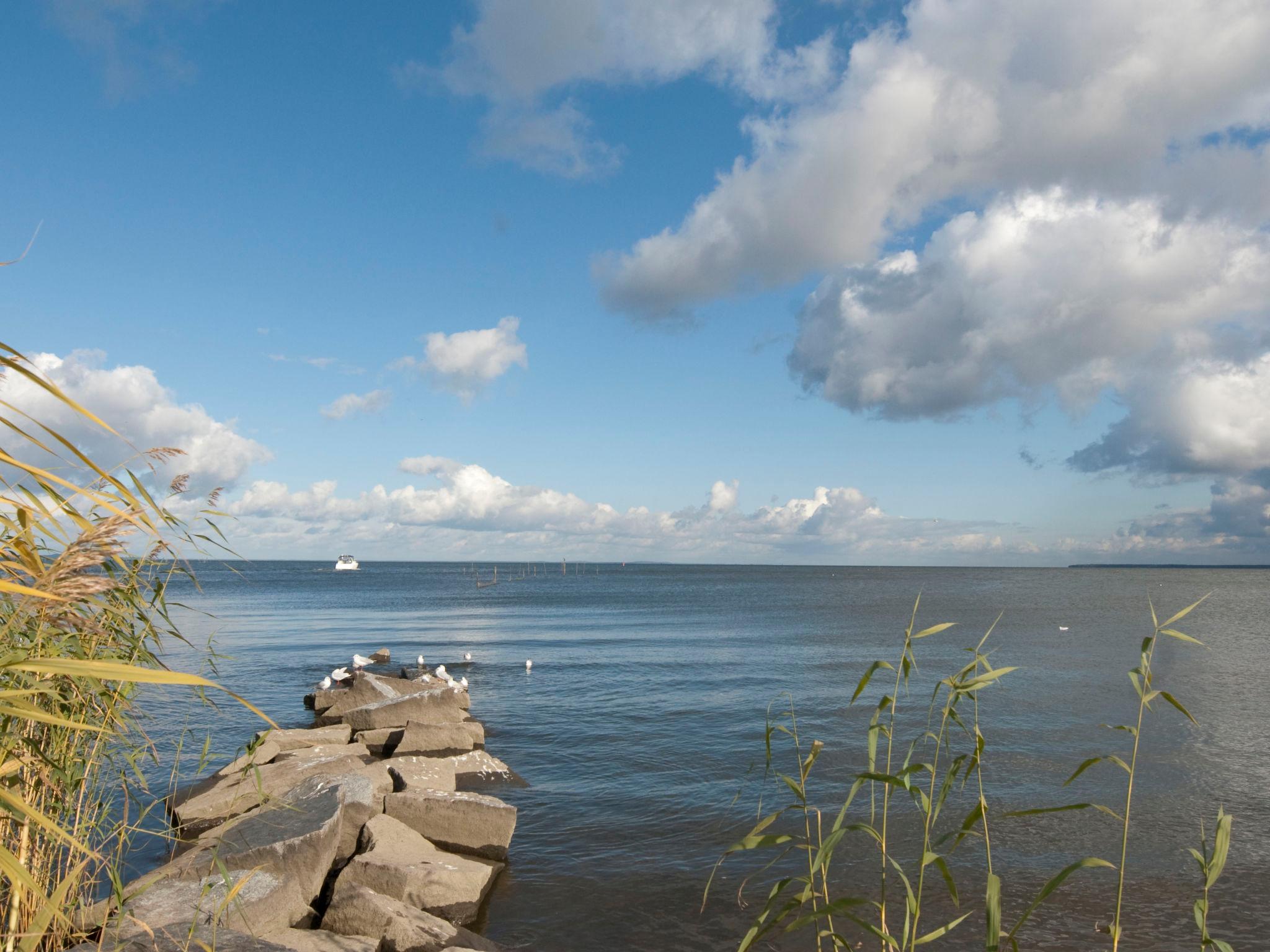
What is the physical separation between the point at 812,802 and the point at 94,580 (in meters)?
11.6

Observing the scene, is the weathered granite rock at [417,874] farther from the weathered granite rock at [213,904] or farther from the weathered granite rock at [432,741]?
the weathered granite rock at [432,741]

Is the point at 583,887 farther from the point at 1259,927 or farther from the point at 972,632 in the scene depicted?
the point at 972,632

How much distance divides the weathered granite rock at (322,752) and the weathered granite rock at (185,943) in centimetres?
603

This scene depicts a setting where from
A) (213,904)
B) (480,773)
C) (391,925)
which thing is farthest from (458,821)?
(213,904)

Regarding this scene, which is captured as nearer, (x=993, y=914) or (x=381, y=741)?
(x=993, y=914)

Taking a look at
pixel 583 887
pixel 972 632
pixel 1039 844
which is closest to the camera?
pixel 583 887

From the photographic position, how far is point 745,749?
1544 cm

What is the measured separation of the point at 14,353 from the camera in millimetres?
2094

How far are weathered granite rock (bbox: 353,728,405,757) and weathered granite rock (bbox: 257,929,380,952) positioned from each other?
7833 mm

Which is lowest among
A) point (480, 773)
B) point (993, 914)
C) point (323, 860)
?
point (480, 773)

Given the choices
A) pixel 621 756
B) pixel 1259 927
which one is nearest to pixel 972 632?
pixel 621 756

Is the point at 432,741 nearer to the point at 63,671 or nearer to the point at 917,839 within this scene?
the point at 917,839

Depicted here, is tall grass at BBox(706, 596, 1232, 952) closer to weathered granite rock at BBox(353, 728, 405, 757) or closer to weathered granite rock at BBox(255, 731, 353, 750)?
weathered granite rock at BBox(353, 728, 405, 757)

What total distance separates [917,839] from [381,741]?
31.5ft
